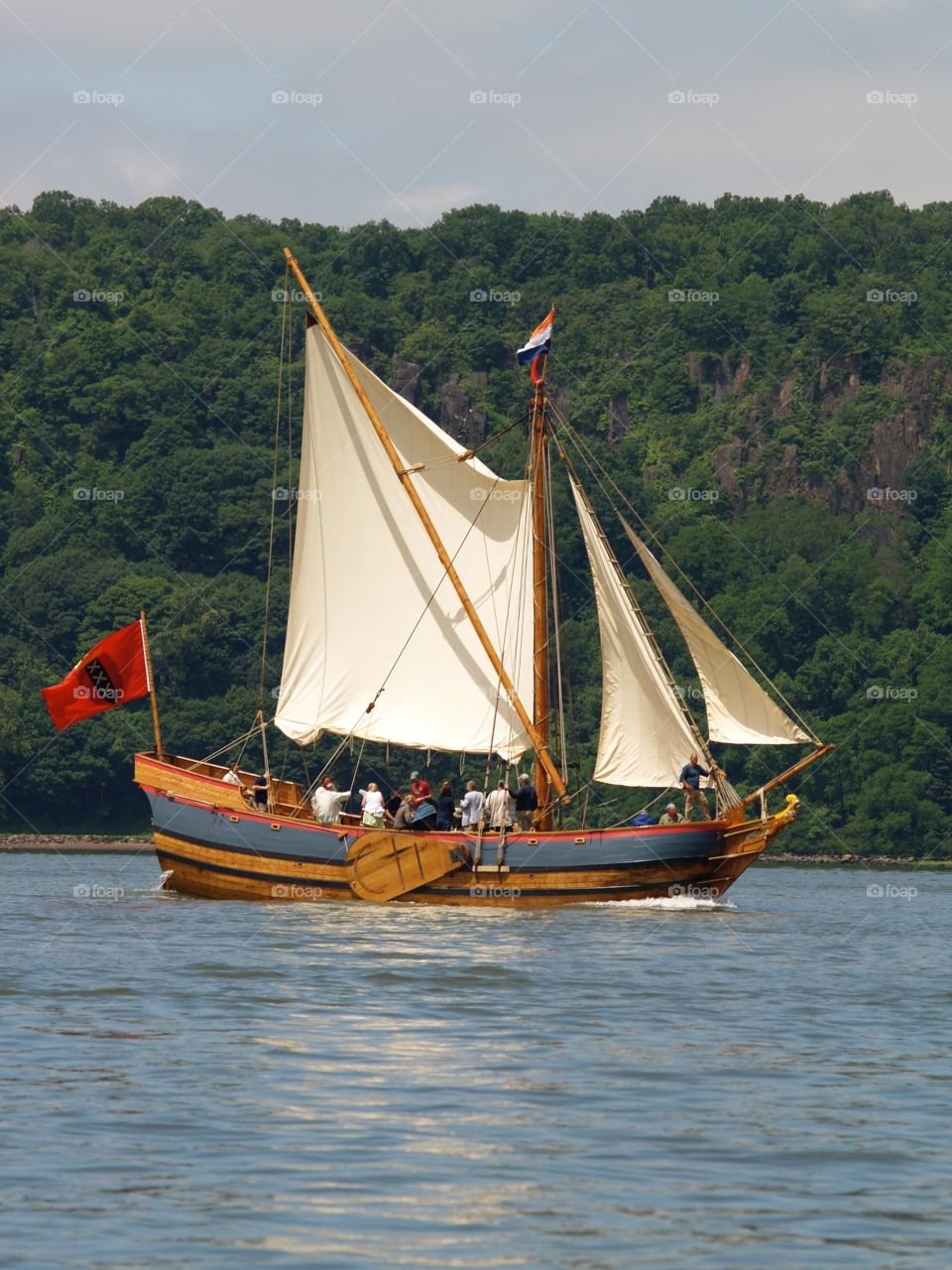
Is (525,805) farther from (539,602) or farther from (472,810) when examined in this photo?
(539,602)

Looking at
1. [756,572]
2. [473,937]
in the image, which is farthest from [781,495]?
[473,937]

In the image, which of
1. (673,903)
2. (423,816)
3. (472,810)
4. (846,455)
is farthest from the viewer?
(846,455)

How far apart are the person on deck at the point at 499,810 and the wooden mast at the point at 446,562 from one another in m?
1.04

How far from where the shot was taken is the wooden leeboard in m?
45.0

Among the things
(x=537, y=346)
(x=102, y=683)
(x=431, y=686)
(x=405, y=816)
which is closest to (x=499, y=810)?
(x=405, y=816)

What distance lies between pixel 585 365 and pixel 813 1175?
178 m

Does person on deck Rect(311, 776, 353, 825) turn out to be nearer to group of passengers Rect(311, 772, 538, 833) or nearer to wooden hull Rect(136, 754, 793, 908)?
group of passengers Rect(311, 772, 538, 833)

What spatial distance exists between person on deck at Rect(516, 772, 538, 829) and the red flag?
25.5ft

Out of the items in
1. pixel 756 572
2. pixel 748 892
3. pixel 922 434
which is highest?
pixel 922 434

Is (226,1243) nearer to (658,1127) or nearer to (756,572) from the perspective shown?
(658,1127)

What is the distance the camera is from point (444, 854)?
44.9m

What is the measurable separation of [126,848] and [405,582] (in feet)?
230

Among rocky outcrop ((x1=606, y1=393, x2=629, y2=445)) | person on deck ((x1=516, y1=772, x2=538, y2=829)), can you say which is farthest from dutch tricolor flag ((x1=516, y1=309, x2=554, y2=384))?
rocky outcrop ((x1=606, y1=393, x2=629, y2=445))

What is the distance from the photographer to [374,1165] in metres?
17.0
